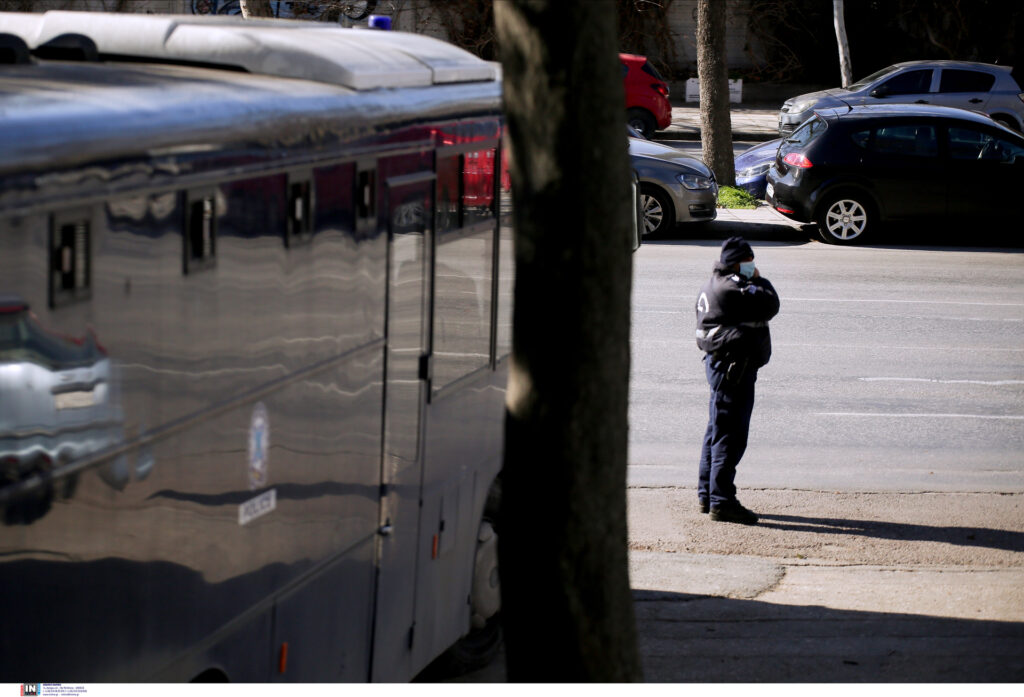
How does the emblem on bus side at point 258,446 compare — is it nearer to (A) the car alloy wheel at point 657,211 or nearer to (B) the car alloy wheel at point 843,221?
(A) the car alloy wheel at point 657,211

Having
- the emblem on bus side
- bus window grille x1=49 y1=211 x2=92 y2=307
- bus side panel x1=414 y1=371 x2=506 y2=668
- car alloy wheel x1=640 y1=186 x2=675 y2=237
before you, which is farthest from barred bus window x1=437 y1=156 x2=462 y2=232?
car alloy wheel x1=640 y1=186 x2=675 y2=237

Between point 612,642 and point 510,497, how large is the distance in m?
0.49

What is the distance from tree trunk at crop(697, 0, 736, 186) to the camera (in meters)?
20.6

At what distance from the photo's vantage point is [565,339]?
3.29m

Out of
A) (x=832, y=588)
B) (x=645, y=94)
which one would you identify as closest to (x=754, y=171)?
(x=645, y=94)

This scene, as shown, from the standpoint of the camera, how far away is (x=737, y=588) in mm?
7223

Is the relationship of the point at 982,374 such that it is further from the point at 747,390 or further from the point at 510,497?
the point at 510,497

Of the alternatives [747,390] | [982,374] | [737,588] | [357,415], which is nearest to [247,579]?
[357,415]

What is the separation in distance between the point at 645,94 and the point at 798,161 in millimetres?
9730

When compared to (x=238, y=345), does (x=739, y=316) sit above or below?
below

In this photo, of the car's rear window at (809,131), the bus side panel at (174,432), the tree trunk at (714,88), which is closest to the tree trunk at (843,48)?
the tree trunk at (714,88)

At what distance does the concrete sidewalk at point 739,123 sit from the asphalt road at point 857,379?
44.3ft

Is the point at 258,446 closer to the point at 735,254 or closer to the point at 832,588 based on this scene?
the point at 832,588

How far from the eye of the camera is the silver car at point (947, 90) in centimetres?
2694
